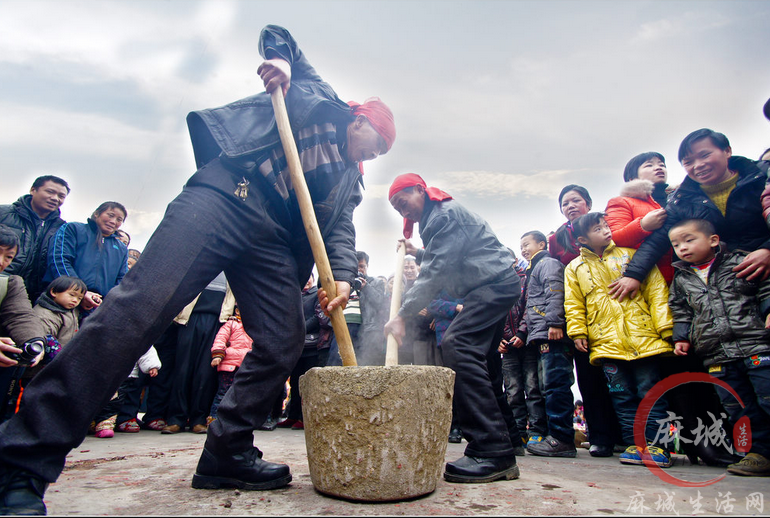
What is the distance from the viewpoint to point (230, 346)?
529 cm

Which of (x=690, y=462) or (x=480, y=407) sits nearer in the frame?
(x=480, y=407)

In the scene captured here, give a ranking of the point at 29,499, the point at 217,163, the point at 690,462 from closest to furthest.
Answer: the point at 29,499 < the point at 217,163 < the point at 690,462

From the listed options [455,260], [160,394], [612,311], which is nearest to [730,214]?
[612,311]

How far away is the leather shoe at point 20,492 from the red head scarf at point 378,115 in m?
2.07

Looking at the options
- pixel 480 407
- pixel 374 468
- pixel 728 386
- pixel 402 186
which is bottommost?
pixel 374 468

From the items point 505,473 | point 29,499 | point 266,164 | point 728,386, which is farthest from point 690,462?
point 29,499

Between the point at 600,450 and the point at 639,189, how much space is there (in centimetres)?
235

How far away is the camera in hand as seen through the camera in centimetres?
315

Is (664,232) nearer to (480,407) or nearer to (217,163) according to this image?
(480,407)

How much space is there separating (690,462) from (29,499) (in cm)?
394

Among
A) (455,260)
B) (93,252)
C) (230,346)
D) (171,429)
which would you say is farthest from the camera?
(230,346)

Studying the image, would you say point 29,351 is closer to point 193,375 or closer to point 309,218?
point 193,375

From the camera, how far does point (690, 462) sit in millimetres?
3166

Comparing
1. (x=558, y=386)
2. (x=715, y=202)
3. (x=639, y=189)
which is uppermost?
(x=639, y=189)
